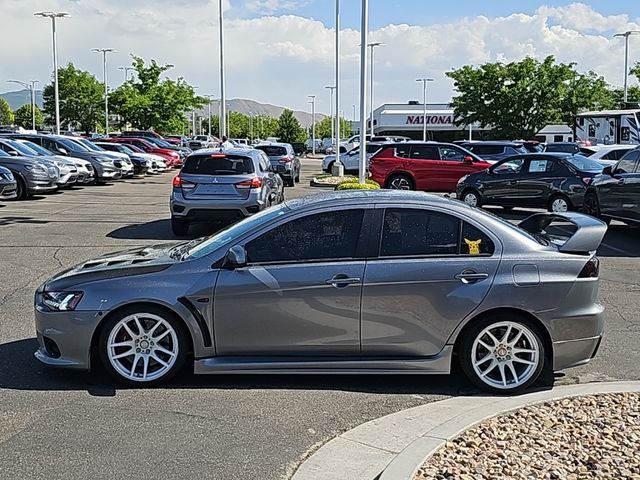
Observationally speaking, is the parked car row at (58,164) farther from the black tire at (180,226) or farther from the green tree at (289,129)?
the green tree at (289,129)

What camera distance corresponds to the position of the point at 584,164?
63.6ft

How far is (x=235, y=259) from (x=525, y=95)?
177 ft

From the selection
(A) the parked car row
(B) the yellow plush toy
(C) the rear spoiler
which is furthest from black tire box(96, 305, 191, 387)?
(A) the parked car row

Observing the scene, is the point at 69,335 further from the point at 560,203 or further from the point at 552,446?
the point at 560,203

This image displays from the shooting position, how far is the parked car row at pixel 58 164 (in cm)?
Answer: 2258

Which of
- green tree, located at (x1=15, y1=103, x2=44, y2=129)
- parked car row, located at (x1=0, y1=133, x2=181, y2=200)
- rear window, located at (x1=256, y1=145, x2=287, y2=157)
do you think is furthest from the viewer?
green tree, located at (x1=15, y1=103, x2=44, y2=129)

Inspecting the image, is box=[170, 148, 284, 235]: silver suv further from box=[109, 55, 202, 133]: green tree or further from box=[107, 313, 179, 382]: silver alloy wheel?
box=[109, 55, 202, 133]: green tree

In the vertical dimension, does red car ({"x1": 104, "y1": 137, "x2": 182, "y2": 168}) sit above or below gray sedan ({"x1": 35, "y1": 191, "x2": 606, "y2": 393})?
above

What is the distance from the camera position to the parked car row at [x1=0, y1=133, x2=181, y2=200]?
74.1ft

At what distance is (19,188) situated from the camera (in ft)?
74.3

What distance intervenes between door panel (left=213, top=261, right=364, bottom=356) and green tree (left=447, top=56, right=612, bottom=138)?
53558mm

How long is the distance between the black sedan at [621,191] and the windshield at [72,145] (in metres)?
19.8

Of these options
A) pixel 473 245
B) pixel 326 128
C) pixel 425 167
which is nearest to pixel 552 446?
pixel 473 245

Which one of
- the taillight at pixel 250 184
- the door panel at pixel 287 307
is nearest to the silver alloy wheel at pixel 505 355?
the door panel at pixel 287 307
